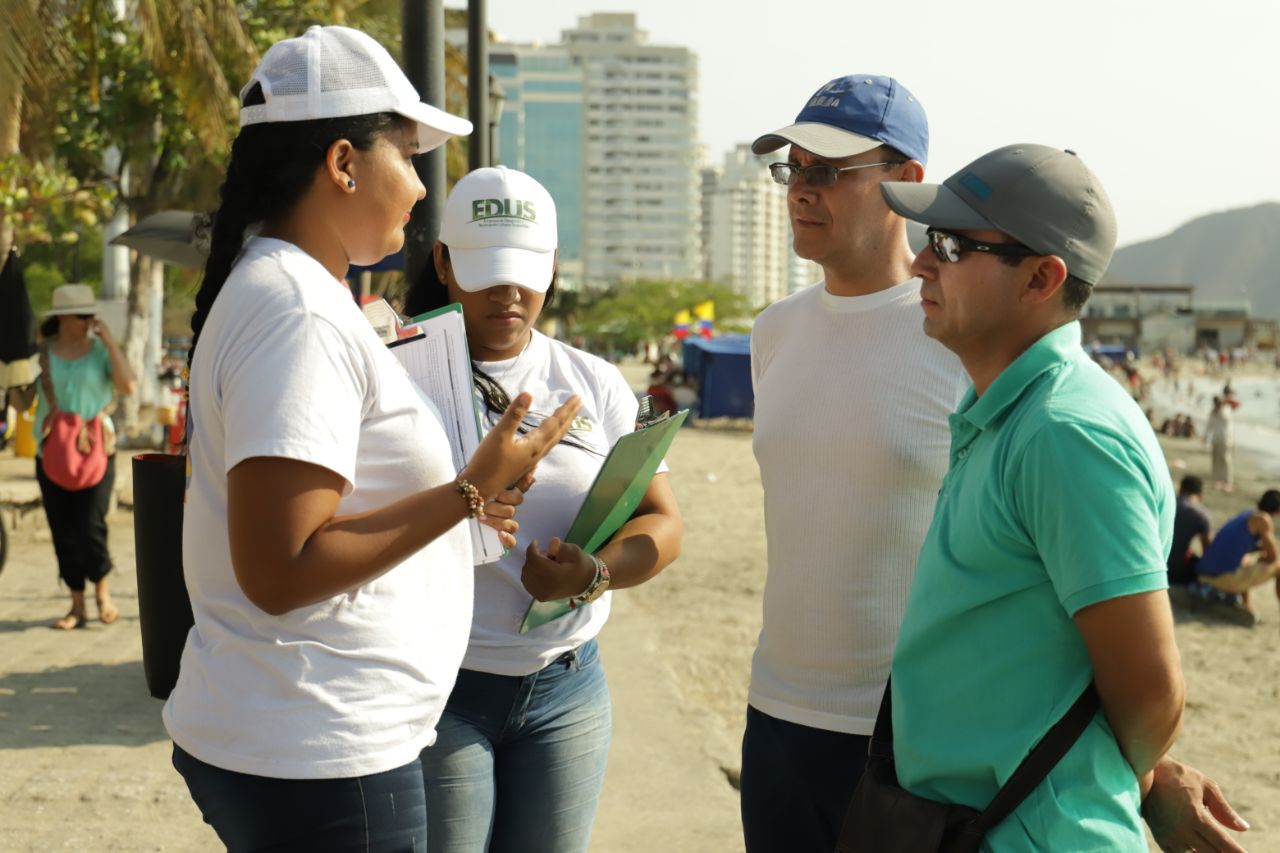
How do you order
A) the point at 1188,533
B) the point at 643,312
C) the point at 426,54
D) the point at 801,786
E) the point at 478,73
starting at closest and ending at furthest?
the point at 801,786, the point at 426,54, the point at 478,73, the point at 1188,533, the point at 643,312

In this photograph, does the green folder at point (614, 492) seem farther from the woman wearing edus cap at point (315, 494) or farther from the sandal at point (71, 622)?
A: the sandal at point (71, 622)

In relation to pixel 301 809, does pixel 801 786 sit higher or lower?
lower

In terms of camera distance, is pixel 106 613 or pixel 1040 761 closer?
pixel 1040 761

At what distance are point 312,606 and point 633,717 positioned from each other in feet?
15.0

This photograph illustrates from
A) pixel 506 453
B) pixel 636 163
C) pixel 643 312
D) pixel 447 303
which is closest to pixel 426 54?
pixel 447 303

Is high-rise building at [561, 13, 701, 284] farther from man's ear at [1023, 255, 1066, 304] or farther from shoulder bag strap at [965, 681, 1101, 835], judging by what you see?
shoulder bag strap at [965, 681, 1101, 835]

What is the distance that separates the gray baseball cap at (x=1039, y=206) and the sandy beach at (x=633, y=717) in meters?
3.16

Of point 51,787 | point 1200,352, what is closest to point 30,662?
point 51,787

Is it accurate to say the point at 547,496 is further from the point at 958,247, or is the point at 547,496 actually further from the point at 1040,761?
the point at 1040,761

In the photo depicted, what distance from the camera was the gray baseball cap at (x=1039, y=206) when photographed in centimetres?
211

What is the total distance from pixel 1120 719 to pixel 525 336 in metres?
1.55

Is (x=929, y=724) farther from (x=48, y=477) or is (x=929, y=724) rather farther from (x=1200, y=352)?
(x=1200, y=352)

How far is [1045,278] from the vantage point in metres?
2.13

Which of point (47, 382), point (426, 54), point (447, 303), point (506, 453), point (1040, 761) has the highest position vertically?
point (426, 54)
